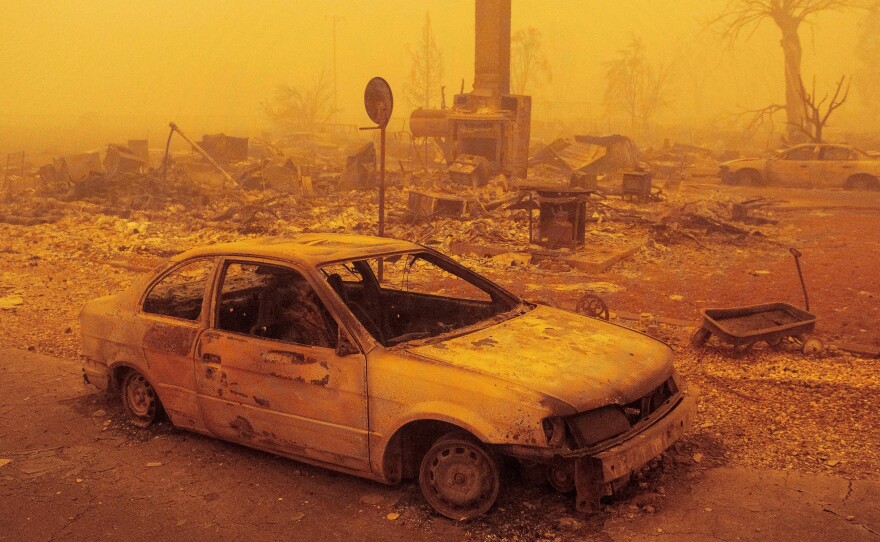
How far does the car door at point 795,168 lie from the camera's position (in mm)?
22781

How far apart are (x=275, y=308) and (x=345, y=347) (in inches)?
32.0

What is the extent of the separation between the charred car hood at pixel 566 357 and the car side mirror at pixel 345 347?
1.05 ft

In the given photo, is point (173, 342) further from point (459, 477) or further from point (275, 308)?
point (459, 477)

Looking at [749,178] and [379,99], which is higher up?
[379,99]

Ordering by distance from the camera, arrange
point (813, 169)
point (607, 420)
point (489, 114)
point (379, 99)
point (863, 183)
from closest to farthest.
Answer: point (607, 420)
point (379, 99)
point (863, 183)
point (813, 169)
point (489, 114)

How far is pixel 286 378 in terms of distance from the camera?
4.25 meters

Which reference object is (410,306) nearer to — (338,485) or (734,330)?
(338,485)

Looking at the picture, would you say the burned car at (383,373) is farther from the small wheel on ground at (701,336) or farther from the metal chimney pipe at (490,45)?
the metal chimney pipe at (490,45)

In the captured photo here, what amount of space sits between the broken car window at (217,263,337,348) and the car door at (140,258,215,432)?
0.21m

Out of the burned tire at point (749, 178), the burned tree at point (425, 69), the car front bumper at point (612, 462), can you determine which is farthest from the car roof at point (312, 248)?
the burned tree at point (425, 69)

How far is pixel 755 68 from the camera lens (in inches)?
5172

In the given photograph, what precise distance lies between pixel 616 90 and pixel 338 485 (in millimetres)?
69342

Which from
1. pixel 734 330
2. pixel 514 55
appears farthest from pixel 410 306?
pixel 514 55

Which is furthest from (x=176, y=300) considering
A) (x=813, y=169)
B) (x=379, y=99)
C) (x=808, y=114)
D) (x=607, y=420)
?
(x=808, y=114)
